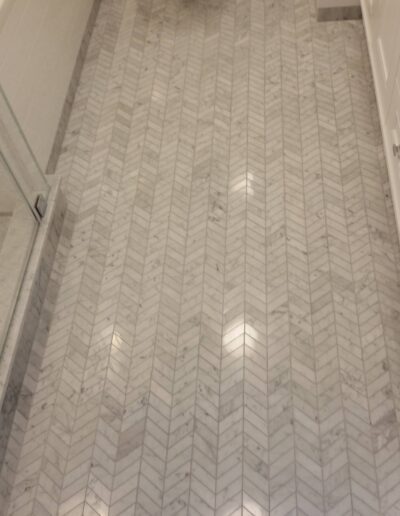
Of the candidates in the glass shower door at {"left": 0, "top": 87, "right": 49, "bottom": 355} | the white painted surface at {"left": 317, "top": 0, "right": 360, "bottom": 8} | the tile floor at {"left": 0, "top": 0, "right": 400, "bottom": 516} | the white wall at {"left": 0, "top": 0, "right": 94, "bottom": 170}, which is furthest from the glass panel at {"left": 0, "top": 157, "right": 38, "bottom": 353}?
the white painted surface at {"left": 317, "top": 0, "right": 360, "bottom": 8}

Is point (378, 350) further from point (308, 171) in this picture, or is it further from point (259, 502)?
point (308, 171)

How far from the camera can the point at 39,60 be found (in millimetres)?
3238

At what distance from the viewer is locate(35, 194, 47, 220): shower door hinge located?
112 inches

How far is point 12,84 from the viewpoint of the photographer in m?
2.91

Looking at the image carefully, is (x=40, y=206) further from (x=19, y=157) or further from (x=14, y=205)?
(x=19, y=157)

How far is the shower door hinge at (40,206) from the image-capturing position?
2849 mm

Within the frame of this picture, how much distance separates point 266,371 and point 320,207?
97 centimetres

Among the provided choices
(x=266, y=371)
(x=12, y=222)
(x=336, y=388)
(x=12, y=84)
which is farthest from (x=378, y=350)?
(x=12, y=84)

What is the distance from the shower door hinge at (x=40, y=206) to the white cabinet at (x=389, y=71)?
1.70 m

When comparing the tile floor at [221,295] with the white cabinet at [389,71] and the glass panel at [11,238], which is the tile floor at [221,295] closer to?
the glass panel at [11,238]

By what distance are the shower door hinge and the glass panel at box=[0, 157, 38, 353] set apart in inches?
1.6

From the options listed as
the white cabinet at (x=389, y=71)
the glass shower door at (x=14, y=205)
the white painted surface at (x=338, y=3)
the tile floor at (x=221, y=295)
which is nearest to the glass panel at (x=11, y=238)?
the glass shower door at (x=14, y=205)

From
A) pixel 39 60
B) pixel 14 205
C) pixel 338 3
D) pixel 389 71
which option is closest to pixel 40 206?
pixel 14 205

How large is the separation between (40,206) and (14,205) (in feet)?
0.45
